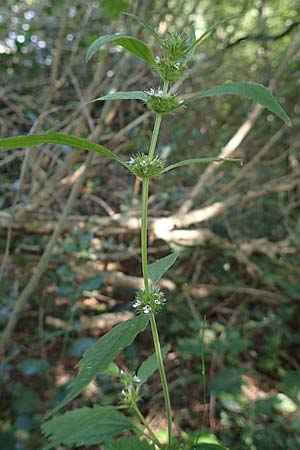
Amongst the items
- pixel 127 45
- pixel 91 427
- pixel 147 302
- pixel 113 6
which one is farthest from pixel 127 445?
pixel 113 6

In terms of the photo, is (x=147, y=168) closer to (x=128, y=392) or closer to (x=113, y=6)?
(x=128, y=392)

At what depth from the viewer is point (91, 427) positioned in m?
0.74

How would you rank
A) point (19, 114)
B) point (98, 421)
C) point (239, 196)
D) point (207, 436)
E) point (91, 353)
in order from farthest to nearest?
point (19, 114), point (239, 196), point (207, 436), point (98, 421), point (91, 353)

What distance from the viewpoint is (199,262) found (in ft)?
7.86

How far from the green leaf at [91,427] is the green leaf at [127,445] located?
18mm

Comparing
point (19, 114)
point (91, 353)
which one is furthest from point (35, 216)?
point (91, 353)

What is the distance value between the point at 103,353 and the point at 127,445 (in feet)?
0.98

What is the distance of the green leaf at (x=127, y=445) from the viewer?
716mm

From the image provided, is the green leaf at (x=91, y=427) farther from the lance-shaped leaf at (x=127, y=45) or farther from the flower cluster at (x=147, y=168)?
the lance-shaped leaf at (x=127, y=45)

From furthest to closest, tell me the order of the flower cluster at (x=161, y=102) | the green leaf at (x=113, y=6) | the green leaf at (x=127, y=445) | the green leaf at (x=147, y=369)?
1. the green leaf at (x=113, y=6)
2. the green leaf at (x=147, y=369)
3. the green leaf at (x=127, y=445)
4. the flower cluster at (x=161, y=102)

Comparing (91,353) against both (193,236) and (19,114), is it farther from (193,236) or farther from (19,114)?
(19,114)

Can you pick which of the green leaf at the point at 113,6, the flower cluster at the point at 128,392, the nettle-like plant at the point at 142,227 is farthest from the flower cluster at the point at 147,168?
the green leaf at the point at 113,6

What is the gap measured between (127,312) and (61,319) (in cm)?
36

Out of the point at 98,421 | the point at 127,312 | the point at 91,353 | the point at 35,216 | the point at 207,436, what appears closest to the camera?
the point at 91,353
